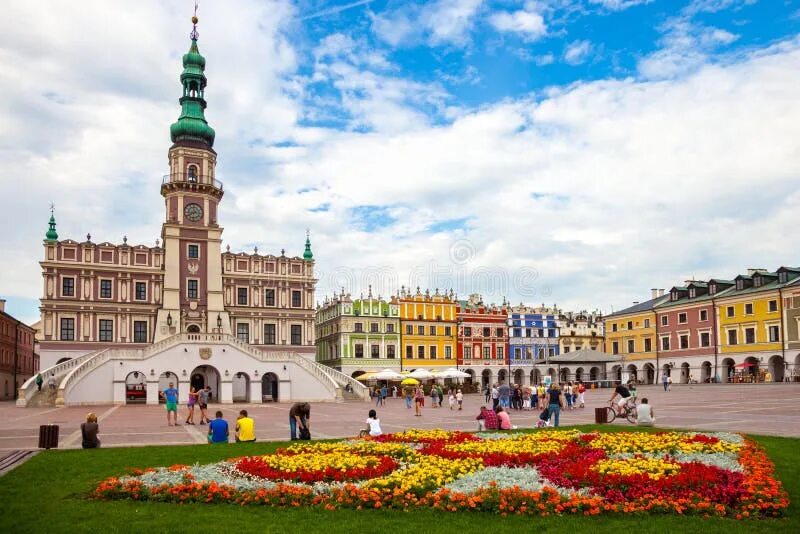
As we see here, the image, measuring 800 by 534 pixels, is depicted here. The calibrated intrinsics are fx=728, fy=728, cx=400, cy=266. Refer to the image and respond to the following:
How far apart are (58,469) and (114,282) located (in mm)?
53108

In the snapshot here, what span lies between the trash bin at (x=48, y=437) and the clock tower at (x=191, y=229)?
45.2 metres

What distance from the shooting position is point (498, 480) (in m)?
14.1

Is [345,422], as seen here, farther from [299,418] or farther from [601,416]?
[601,416]

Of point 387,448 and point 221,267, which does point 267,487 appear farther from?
point 221,267

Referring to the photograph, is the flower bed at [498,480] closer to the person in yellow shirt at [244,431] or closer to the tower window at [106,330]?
the person in yellow shirt at [244,431]

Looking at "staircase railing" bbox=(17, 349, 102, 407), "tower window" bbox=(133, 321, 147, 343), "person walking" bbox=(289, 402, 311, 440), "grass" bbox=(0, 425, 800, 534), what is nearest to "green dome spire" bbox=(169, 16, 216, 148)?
"tower window" bbox=(133, 321, 147, 343)

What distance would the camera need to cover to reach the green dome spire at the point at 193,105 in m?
70.4

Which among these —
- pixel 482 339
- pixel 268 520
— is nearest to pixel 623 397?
pixel 268 520

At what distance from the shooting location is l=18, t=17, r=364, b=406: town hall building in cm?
5897

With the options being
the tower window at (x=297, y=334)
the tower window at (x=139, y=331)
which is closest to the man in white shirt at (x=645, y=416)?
the tower window at (x=297, y=334)

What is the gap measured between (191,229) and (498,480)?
59.2 metres

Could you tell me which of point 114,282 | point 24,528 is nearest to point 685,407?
point 24,528

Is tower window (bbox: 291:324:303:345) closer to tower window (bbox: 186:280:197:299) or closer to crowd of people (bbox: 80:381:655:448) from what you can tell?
tower window (bbox: 186:280:197:299)

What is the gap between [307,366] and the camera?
198ft
